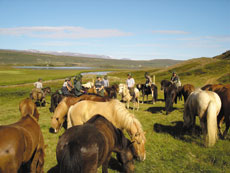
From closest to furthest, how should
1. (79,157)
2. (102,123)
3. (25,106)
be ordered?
(79,157), (102,123), (25,106)

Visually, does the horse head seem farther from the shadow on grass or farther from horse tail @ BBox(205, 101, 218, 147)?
horse tail @ BBox(205, 101, 218, 147)

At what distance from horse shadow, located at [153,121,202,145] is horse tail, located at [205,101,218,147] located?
38.1 inches

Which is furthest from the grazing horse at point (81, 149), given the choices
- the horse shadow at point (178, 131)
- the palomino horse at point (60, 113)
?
the horse shadow at point (178, 131)

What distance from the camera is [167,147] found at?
716 centimetres

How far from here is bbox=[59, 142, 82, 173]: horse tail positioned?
3.13 meters

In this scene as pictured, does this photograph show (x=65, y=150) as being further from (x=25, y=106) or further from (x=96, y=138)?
(x=25, y=106)

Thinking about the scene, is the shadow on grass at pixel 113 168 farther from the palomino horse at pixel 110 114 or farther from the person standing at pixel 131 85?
the person standing at pixel 131 85

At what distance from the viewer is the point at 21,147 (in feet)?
12.6

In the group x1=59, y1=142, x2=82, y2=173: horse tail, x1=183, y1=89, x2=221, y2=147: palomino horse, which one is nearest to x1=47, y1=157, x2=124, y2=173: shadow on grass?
x1=59, y1=142, x2=82, y2=173: horse tail

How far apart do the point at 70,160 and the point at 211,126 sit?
5.97 meters

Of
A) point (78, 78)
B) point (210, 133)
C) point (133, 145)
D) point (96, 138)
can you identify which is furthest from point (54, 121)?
point (210, 133)

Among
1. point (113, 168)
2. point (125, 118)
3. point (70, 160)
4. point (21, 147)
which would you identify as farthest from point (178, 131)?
point (21, 147)

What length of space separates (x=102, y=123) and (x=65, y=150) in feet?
4.44

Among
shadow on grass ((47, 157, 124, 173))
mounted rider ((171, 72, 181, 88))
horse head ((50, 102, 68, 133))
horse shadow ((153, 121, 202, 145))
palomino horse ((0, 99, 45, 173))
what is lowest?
shadow on grass ((47, 157, 124, 173))
